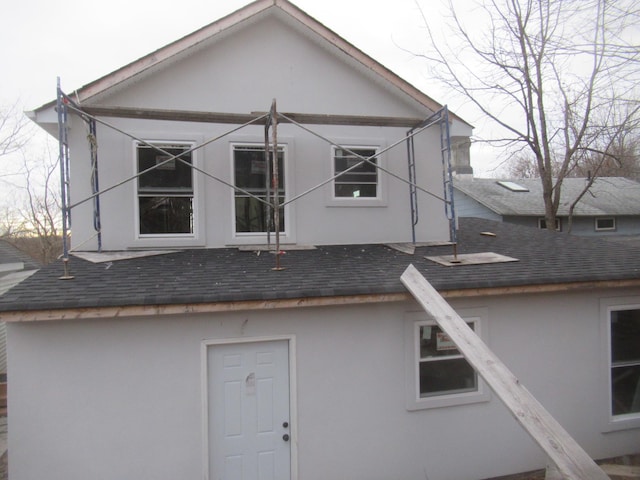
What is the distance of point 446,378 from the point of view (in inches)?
223

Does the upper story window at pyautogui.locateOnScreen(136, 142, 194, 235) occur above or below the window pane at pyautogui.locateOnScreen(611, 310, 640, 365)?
above

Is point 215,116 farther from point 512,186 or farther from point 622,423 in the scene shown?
point 512,186

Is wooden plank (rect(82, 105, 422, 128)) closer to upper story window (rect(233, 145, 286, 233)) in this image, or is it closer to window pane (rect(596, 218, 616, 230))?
upper story window (rect(233, 145, 286, 233))

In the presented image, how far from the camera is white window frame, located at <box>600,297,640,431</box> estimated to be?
19.7ft

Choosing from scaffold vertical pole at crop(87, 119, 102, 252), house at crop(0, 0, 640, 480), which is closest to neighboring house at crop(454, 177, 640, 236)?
A: house at crop(0, 0, 640, 480)

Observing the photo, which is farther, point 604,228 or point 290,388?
point 604,228

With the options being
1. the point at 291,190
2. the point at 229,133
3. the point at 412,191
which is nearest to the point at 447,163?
the point at 412,191

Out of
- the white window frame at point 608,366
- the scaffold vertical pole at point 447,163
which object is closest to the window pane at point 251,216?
the scaffold vertical pole at point 447,163

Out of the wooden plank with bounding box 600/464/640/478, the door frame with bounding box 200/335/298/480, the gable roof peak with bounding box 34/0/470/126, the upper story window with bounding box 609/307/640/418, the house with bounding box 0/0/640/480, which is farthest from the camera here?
the gable roof peak with bounding box 34/0/470/126

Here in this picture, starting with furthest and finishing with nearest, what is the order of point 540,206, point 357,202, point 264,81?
point 540,206, point 357,202, point 264,81

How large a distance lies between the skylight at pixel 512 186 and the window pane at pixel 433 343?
17641 mm

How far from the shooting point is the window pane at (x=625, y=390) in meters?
6.18

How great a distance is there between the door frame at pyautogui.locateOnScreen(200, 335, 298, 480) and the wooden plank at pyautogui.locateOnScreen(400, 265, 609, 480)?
70.2 inches

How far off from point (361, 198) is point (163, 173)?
3.61 m
